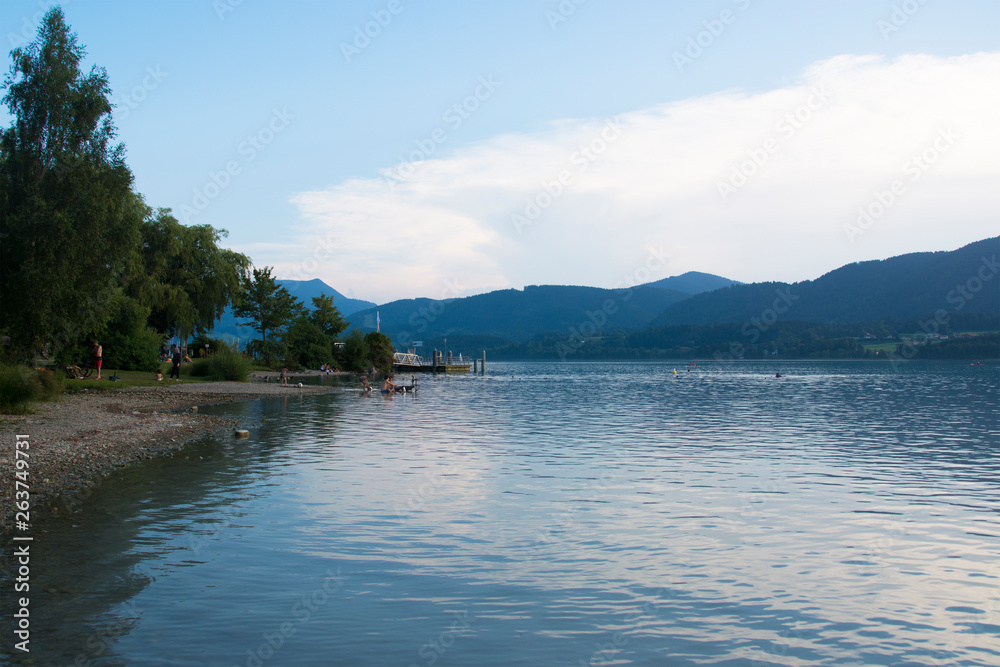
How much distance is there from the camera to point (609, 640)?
27.2 ft

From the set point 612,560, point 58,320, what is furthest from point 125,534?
point 58,320

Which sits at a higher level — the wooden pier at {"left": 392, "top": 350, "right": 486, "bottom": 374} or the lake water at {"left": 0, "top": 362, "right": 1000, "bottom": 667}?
the wooden pier at {"left": 392, "top": 350, "right": 486, "bottom": 374}

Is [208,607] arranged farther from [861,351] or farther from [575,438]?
[861,351]

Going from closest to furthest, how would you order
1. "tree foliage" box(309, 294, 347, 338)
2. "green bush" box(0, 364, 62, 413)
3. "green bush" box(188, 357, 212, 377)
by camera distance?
"green bush" box(0, 364, 62, 413) < "green bush" box(188, 357, 212, 377) < "tree foliage" box(309, 294, 347, 338)

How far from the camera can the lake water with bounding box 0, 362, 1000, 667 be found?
808cm

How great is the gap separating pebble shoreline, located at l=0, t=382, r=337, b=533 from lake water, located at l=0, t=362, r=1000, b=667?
0.92 m

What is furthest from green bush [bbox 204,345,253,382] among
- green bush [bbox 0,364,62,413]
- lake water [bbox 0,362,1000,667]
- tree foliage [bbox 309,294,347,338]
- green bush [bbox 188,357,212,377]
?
lake water [bbox 0,362,1000,667]

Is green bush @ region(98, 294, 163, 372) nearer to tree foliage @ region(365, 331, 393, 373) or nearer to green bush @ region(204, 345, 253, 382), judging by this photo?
green bush @ region(204, 345, 253, 382)

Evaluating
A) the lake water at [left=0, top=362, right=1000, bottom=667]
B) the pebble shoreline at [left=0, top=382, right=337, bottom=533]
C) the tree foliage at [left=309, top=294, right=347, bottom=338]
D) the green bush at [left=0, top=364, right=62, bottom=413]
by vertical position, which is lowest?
the lake water at [left=0, top=362, right=1000, bottom=667]

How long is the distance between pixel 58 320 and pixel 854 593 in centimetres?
3033

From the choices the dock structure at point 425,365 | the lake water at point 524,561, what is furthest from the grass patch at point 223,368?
the dock structure at point 425,365

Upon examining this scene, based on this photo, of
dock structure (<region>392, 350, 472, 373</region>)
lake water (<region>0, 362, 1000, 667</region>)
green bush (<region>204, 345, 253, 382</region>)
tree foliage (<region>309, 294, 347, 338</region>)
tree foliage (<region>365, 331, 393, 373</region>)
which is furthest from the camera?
dock structure (<region>392, 350, 472, 373</region>)

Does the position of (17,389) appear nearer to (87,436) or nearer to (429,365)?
(87,436)

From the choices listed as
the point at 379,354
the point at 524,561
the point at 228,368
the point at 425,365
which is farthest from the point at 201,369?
the point at 425,365
